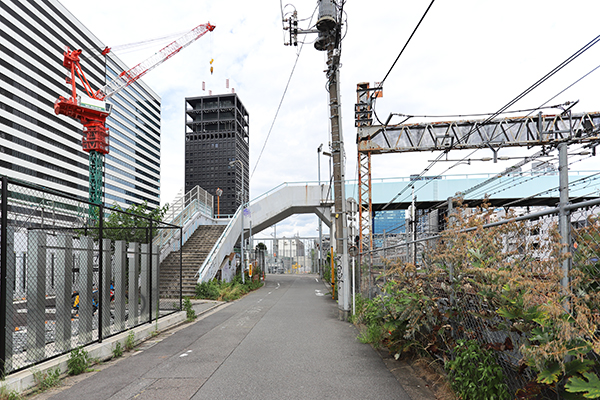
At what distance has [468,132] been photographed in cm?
1675

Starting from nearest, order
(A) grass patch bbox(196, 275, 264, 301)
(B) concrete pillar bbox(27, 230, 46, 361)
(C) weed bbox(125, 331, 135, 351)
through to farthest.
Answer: (B) concrete pillar bbox(27, 230, 46, 361)
(C) weed bbox(125, 331, 135, 351)
(A) grass patch bbox(196, 275, 264, 301)

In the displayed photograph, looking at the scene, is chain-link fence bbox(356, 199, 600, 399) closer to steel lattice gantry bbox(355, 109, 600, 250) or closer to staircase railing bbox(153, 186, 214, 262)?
steel lattice gantry bbox(355, 109, 600, 250)

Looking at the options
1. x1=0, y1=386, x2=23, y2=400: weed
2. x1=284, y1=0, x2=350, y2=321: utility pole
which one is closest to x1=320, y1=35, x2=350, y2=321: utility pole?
x1=284, y1=0, x2=350, y2=321: utility pole

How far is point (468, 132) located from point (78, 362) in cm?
1610

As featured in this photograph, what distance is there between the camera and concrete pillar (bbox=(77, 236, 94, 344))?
726 cm

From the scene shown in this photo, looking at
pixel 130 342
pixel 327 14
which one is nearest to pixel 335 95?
pixel 327 14

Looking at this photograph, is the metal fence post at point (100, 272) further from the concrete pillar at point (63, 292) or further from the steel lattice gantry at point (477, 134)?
the steel lattice gantry at point (477, 134)

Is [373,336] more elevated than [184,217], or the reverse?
[184,217]

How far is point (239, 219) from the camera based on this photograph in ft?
89.0

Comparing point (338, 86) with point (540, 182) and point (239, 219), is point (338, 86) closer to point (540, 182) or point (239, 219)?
point (239, 219)

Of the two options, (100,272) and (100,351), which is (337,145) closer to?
(100,272)

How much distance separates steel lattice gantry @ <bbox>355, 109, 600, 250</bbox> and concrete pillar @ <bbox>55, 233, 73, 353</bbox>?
12072mm

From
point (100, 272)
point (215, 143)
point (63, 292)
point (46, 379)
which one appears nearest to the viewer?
point (46, 379)

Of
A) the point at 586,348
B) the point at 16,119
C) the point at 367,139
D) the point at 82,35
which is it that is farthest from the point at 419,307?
the point at 82,35
